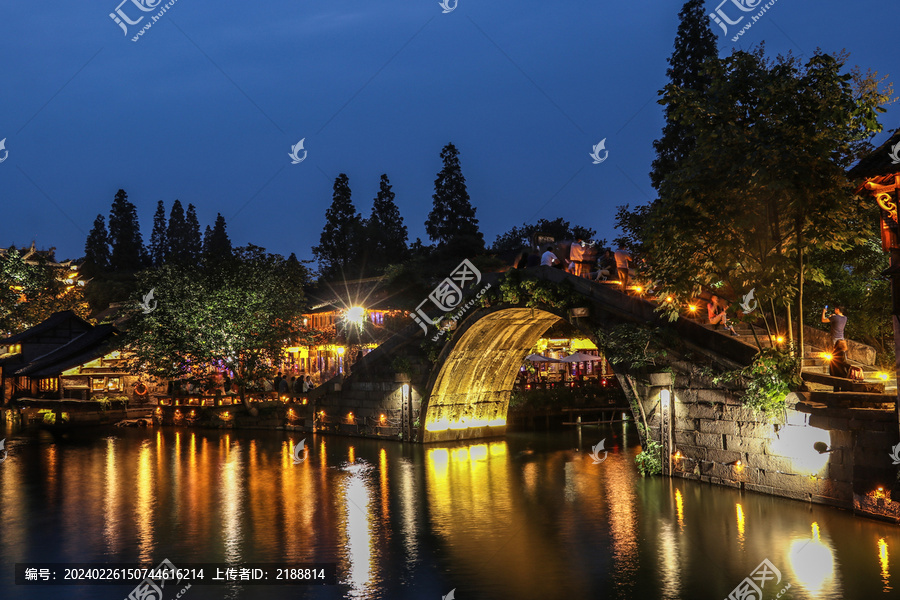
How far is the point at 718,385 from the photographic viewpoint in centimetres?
1666

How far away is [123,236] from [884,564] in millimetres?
86220

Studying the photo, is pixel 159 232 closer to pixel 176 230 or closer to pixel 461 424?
pixel 176 230

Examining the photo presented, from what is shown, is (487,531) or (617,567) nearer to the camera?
(617,567)

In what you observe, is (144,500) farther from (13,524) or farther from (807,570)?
(807,570)

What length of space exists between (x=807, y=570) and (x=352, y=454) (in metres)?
15.3

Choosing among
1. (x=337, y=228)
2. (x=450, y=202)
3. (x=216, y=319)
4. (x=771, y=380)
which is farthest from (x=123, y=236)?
(x=771, y=380)

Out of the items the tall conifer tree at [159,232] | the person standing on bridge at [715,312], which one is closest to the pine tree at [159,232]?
the tall conifer tree at [159,232]

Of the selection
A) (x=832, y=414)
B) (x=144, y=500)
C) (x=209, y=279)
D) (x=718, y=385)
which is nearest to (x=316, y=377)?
(x=209, y=279)

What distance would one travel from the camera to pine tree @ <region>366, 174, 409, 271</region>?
59384 millimetres
